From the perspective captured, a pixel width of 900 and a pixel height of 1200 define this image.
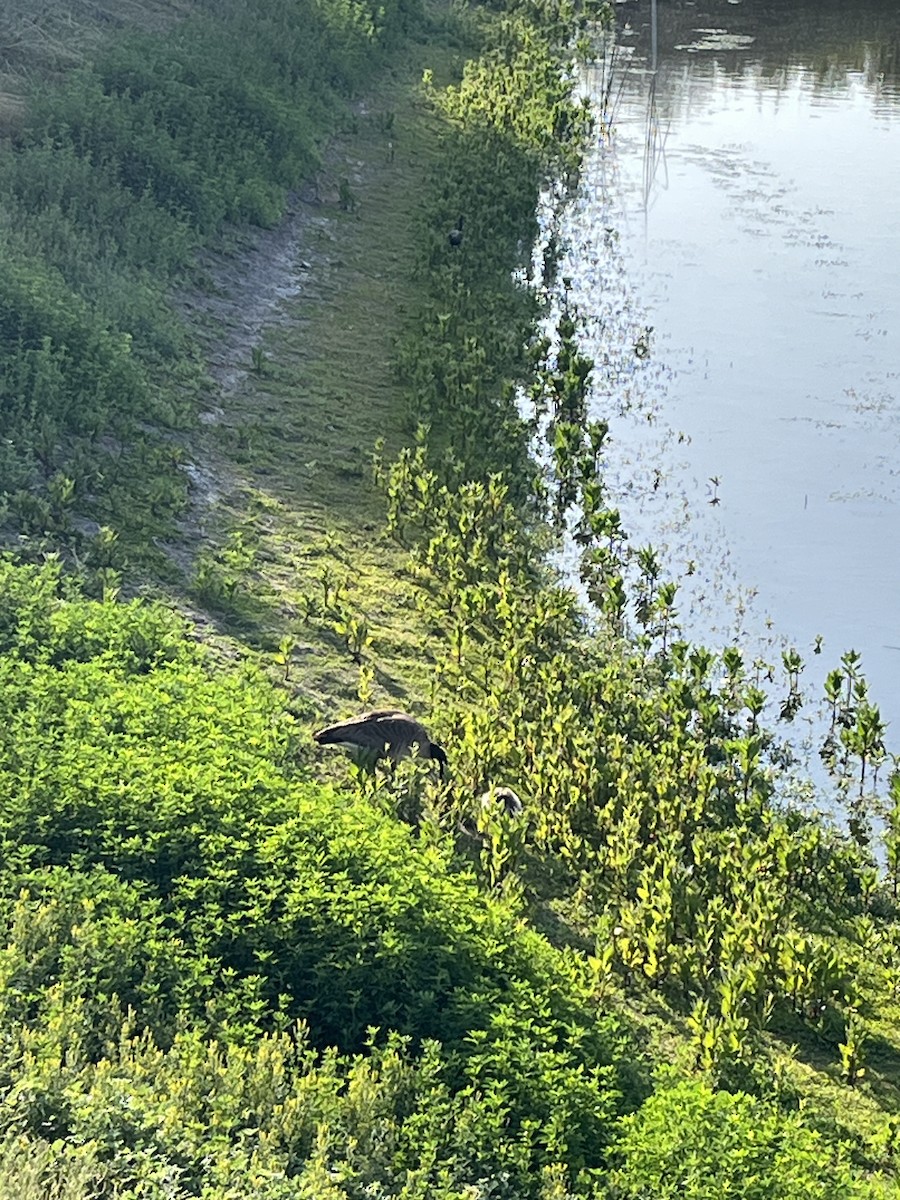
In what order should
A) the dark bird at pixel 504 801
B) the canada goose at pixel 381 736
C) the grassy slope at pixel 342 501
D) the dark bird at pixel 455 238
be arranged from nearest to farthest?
1. the grassy slope at pixel 342 501
2. the dark bird at pixel 504 801
3. the canada goose at pixel 381 736
4. the dark bird at pixel 455 238

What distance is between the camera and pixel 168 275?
453 inches

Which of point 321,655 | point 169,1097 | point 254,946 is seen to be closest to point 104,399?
point 321,655

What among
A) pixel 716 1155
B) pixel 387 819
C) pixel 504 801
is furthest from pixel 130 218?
pixel 716 1155

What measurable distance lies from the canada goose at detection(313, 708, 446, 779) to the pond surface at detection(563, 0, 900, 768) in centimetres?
223

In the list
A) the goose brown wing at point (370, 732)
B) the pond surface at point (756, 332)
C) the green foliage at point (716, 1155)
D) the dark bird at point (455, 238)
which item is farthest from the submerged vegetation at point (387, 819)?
the dark bird at point (455, 238)

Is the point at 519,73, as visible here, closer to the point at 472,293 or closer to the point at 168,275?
the point at 472,293

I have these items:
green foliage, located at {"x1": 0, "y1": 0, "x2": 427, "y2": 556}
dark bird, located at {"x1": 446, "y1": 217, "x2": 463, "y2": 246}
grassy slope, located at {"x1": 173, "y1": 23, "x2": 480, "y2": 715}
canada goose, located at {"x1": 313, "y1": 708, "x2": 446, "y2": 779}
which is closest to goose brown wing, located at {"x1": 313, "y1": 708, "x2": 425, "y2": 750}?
canada goose, located at {"x1": 313, "y1": 708, "x2": 446, "y2": 779}

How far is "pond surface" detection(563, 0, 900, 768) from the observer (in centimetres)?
912

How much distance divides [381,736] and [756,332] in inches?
277

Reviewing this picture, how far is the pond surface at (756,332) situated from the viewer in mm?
9125

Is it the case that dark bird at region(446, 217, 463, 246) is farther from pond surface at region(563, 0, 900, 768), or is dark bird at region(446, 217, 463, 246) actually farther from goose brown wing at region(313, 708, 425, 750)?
goose brown wing at region(313, 708, 425, 750)

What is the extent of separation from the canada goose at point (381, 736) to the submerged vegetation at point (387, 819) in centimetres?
15

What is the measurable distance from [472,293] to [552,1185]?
9.53 m

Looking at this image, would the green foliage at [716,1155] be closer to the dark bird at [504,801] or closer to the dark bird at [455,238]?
the dark bird at [504,801]
